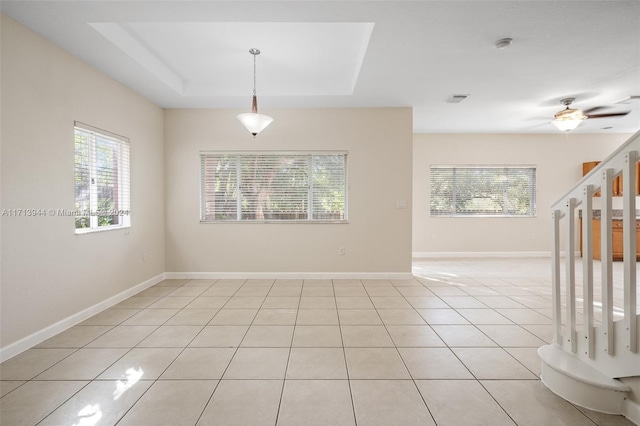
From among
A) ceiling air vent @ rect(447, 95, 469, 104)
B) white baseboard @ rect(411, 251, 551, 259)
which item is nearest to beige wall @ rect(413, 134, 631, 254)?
white baseboard @ rect(411, 251, 551, 259)

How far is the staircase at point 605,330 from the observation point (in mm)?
1681

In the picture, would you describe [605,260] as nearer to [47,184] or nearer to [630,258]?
[630,258]

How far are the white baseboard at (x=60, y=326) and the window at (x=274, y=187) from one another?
153 cm

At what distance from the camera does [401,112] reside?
4.83 meters

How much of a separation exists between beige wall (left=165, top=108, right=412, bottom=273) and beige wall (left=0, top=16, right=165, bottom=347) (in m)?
1.04

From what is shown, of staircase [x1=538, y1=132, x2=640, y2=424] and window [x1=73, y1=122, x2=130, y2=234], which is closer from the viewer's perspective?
staircase [x1=538, y1=132, x2=640, y2=424]

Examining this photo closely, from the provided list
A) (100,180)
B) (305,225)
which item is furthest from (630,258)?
(100,180)

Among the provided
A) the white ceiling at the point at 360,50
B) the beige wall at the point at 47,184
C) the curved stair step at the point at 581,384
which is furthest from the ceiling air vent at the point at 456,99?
the beige wall at the point at 47,184

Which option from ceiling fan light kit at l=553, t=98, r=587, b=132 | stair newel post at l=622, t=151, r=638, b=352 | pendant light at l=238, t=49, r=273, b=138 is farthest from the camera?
ceiling fan light kit at l=553, t=98, r=587, b=132

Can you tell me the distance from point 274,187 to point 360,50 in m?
2.41

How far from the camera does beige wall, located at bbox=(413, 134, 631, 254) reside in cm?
687

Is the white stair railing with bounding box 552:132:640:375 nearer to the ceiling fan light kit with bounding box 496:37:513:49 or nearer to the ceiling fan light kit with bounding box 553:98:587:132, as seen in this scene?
the ceiling fan light kit with bounding box 496:37:513:49

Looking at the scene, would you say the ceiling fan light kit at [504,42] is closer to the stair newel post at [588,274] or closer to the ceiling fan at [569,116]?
the stair newel post at [588,274]

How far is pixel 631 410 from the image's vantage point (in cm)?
173
